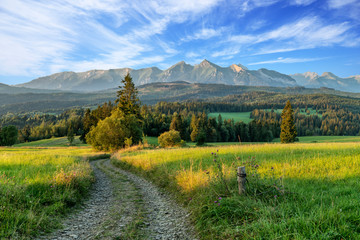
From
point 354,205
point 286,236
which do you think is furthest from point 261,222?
point 354,205

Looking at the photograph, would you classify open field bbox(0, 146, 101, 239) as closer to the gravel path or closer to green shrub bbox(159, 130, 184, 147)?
the gravel path

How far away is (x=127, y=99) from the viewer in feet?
171

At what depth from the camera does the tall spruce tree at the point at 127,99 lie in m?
51.2

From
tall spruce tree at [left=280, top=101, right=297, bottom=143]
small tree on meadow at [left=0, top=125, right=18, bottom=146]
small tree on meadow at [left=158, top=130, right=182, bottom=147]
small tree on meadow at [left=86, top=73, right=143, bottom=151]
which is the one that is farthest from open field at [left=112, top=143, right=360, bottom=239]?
small tree on meadow at [left=0, top=125, right=18, bottom=146]

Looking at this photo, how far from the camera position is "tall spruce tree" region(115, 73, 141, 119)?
51.2m

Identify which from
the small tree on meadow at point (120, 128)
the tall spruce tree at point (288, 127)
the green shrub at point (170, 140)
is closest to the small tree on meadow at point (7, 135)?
the small tree on meadow at point (120, 128)

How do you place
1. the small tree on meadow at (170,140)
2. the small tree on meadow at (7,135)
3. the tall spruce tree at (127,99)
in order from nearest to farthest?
the tall spruce tree at (127,99) → the small tree on meadow at (170,140) → the small tree on meadow at (7,135)

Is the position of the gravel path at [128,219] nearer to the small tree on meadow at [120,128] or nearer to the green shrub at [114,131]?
the small tree on meadow at [120,128]

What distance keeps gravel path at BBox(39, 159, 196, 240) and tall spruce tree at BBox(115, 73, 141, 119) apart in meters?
43.5

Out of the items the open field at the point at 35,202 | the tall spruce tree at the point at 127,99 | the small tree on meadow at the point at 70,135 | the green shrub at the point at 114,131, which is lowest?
the small tree on meadow at the point at 70,135

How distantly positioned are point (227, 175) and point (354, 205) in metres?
3.67

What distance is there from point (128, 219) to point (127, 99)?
48.4m

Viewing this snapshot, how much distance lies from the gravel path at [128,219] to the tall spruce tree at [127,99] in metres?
43.5

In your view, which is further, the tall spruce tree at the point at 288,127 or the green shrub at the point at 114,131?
the tall spruce tree at the point at 288,127
